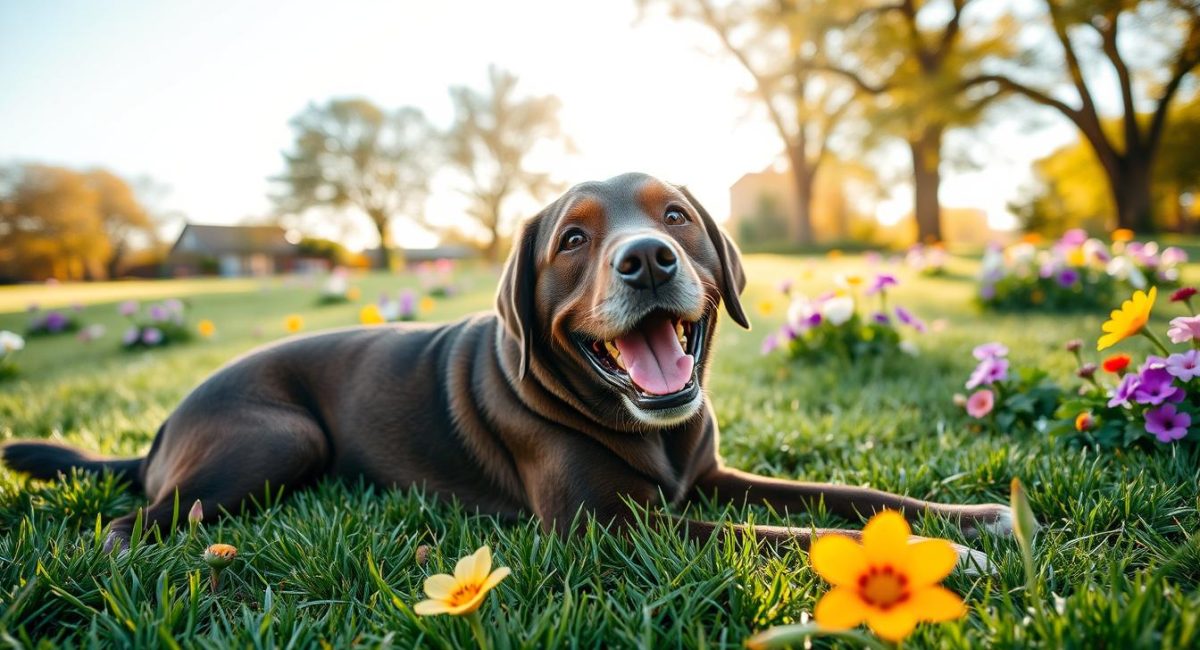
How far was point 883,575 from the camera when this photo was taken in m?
1.07

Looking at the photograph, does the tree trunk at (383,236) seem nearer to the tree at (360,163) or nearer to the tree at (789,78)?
the tree at (360,163)

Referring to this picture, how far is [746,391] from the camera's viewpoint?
15.6ft

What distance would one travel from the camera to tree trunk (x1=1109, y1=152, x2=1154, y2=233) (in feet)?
74.9

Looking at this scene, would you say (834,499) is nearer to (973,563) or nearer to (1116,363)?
(973,563)

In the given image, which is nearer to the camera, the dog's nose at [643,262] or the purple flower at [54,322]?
the dog's nose at [643,262]

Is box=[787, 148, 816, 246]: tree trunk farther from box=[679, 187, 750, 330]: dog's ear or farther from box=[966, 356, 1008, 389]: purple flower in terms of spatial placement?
box=[679, 187, 750, 330]: dog's ear

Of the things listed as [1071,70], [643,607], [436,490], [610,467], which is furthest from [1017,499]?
[1071,70]

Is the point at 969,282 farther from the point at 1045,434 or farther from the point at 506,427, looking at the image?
the point at 506,427

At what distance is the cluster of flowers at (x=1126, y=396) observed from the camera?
2.33 meters

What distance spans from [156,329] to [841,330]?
11.0m

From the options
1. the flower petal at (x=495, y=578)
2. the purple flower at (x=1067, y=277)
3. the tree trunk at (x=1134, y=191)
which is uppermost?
the tree trunk at (x=1134, y=191)

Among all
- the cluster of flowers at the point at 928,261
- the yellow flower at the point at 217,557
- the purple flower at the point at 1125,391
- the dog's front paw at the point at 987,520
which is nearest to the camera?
the yellow flower at the point at 217,557

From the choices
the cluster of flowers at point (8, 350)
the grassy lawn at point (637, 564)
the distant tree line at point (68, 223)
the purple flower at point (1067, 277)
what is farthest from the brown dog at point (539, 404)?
the distant tree line at point (68, 223)

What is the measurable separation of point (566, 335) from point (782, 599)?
1306mm
